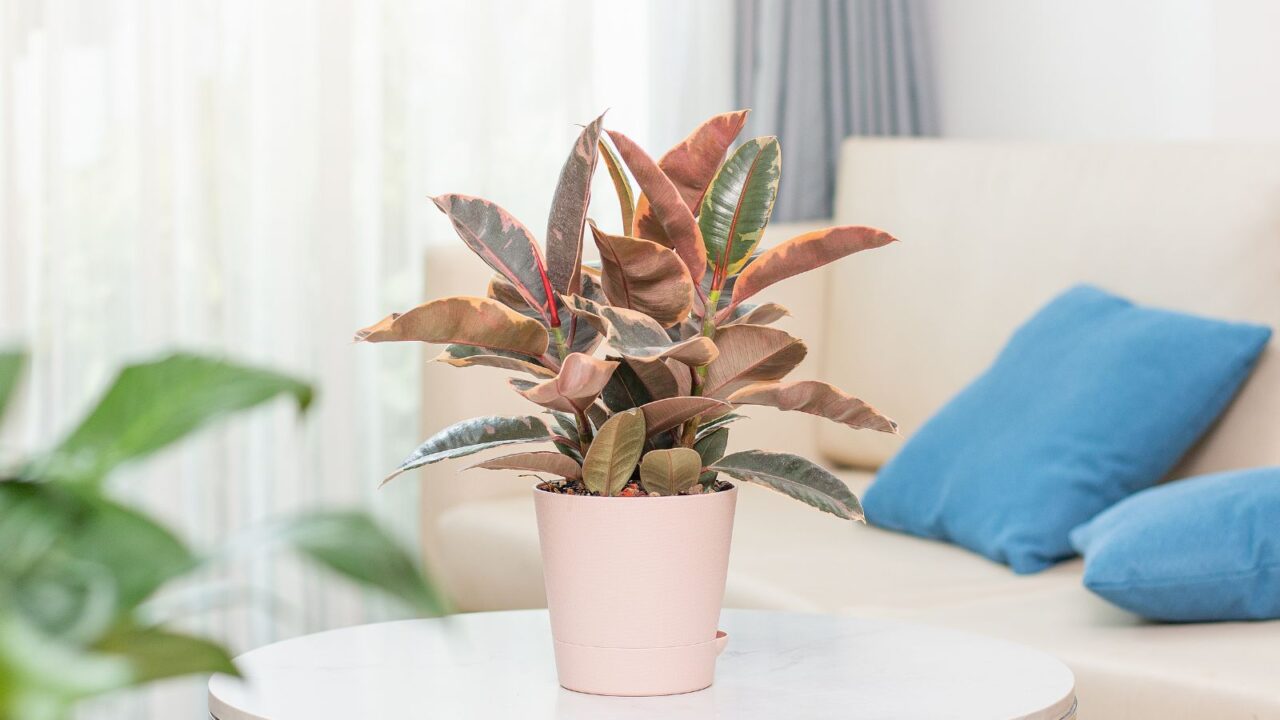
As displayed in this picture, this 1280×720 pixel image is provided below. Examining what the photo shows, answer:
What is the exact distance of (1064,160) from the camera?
7.32 ft

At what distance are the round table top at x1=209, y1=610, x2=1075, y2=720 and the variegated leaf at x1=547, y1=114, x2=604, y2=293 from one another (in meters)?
0.24

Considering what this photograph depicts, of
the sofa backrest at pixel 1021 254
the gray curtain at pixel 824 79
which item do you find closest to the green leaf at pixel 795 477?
the sofa backrest at pixel 1021 254

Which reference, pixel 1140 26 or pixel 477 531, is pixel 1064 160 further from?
pixel 477 531

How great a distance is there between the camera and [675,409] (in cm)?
98

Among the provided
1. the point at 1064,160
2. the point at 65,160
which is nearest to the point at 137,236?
the point at 65,160

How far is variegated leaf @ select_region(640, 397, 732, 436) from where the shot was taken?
0.97 m

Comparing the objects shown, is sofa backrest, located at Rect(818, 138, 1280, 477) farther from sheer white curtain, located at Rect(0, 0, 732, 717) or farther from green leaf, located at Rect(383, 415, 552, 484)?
green leaf, located at Rect(383, 415, 552, 484)

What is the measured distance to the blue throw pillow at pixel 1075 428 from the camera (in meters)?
1.81

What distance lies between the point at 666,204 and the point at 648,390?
0.13m

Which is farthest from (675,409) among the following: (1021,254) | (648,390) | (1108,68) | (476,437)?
(1108,68)

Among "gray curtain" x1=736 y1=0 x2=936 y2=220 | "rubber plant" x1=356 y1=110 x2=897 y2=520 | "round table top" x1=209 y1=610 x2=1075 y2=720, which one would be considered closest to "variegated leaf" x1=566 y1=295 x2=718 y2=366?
"rubber plant" x1=356 y1=110 x2=897 y2=520

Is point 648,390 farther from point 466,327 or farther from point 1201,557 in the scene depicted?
point 1201,557

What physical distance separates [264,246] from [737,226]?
1.82 metres

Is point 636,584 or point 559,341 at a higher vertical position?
point 559,341
